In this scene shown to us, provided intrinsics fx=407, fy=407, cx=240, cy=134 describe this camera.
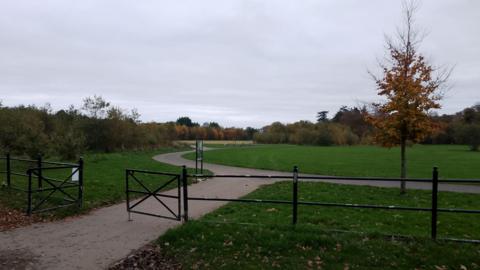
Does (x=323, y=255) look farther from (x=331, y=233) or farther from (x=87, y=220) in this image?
(x=87, y=220)

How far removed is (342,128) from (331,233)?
10350cm

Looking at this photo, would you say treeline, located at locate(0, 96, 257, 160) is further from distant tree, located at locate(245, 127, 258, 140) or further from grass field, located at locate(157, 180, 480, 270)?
distant tree, located at locate(245, 127, 258, 140)

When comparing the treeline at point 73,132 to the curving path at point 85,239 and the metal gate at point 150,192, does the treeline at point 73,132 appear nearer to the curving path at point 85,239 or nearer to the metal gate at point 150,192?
the metal gate at point 150,192

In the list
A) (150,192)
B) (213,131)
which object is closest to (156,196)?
(150,192)

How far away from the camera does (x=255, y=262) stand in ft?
21.4

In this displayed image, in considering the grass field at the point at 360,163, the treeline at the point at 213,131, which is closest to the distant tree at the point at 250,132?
the treeline at the point at 213,131

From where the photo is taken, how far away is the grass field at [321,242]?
6.44 m

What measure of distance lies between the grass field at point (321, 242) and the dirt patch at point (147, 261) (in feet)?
0.48

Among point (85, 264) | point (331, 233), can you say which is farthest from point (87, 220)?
point (331, 233)

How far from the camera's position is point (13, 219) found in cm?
1002

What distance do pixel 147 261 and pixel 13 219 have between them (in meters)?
5.06

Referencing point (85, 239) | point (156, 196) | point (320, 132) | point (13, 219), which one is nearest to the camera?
point (85, 239)

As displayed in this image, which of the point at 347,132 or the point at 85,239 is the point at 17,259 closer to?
the point at 85,239

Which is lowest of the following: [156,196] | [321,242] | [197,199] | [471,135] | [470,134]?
[321,242]
